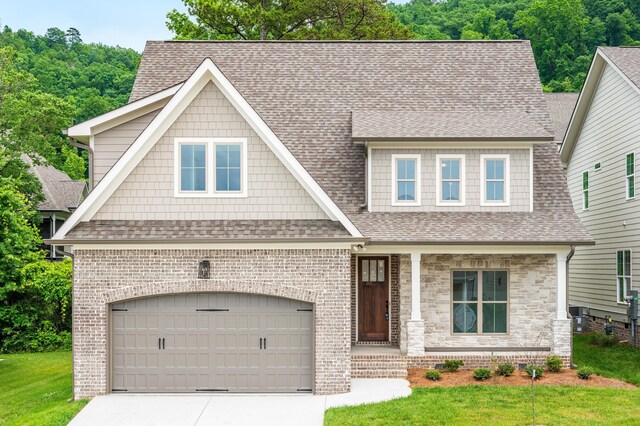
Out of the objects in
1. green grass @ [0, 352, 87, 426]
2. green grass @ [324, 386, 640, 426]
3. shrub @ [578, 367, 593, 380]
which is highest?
shrub @ [578, 367, 593, 380]

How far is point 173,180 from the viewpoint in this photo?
15.1m

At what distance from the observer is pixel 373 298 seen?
18.3 m

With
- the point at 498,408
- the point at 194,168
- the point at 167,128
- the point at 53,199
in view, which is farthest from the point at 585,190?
the point at 53,199

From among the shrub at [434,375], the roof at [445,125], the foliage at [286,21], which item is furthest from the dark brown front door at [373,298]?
the foliage at [286,21]

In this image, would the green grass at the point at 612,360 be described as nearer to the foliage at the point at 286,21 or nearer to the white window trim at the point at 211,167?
the white window trim at the point at 211,167

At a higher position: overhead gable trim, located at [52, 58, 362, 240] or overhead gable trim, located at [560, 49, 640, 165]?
overhead gable trim, located at [560, 49, 640, 165]

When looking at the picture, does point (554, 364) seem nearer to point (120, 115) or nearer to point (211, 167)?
point (211, 167)

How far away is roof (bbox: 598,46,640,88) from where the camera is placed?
1950 centimetres

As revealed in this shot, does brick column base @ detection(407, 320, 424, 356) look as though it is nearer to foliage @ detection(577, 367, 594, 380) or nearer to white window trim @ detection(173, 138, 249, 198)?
foliage @ detection(577, 367, 594, 380)

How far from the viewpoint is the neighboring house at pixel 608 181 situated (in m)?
20.0

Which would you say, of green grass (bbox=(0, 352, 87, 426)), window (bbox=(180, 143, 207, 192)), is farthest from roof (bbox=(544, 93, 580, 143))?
green grass (bbox=(0, 352, 87, 426))

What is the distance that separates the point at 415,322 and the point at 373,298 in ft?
6.76

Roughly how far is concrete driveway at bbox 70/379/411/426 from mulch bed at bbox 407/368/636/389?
22.5 inches

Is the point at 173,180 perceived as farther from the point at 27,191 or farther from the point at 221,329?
the point at 27,191
